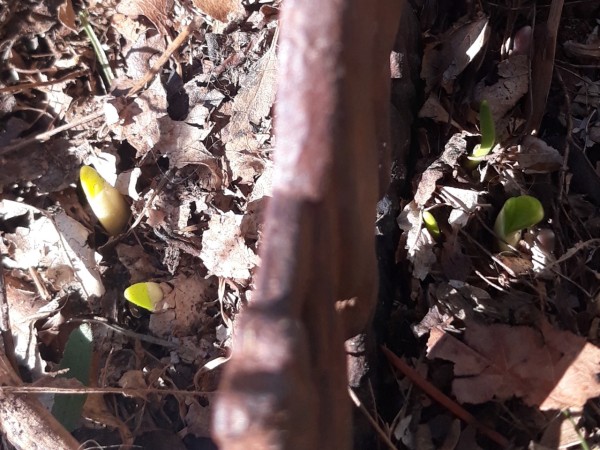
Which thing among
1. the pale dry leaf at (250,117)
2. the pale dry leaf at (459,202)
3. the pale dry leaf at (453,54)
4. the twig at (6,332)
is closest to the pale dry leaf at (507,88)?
the pale dry leaf at (453,54)

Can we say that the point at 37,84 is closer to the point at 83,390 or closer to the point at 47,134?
Result: the point at 47,134

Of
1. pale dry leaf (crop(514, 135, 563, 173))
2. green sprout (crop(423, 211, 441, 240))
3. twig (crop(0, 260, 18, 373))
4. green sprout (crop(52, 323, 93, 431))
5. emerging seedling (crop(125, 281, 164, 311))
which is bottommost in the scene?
green sprout (crop(52, 323, 93, 431))

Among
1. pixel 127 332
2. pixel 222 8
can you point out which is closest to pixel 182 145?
pixel 222 8

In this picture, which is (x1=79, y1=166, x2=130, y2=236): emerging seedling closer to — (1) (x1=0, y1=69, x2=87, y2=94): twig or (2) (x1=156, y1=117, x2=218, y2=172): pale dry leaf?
(2) (x1=156, y1=117, x2=218, y2=172): pale dry leaf

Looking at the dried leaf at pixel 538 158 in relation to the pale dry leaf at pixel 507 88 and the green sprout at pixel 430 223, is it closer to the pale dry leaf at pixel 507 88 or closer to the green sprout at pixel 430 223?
the pale dry leaf at pixel 507 88

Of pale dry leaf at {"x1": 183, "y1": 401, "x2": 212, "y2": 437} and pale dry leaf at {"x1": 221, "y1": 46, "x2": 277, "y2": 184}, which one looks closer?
pale dry leaf at {"x1": 183, "y1": 401, "x2": 212, "y2": 437}

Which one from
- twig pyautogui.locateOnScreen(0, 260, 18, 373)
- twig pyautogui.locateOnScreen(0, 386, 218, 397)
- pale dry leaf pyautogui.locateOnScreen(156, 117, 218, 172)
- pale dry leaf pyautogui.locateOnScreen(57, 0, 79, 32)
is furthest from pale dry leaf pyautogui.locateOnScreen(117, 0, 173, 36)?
twig pyautogui.locateOnScreen(0, 386, 218, 397)

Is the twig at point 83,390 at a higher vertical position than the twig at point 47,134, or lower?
lower
